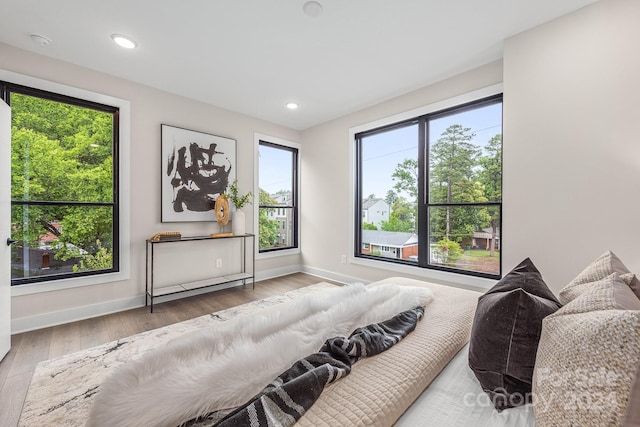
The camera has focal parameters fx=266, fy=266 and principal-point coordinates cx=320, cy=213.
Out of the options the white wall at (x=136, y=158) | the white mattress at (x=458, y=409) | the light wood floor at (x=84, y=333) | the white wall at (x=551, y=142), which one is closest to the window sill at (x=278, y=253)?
the light wood floor at (x=84, y=333)

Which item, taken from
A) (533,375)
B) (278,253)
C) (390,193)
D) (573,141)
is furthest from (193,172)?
(573,141)

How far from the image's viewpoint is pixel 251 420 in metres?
0.66

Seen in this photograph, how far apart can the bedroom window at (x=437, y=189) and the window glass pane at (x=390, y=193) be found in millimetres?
13

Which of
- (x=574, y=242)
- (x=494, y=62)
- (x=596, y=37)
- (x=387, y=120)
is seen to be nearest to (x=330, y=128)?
(x=387, y=120)

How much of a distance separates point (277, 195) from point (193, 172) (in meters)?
1.45

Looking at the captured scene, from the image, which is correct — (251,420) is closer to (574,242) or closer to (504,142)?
(574,242)

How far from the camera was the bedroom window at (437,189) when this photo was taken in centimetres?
277

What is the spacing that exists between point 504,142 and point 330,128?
2.56m

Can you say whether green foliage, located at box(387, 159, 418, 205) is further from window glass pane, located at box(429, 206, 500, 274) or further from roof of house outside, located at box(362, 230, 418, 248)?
roof of house outside, located at box(362, 230, 418, 248)

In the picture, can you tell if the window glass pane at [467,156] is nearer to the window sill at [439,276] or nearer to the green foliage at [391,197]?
the green foliage at [391,197]

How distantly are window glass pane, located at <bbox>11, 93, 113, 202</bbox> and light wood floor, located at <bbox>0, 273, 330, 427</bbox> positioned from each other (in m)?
1.27

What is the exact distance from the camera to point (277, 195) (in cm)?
456

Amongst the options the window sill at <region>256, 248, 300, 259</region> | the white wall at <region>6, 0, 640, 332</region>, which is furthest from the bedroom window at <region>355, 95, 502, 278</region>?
the window sill at <region>256, 248, 300, 259</region>

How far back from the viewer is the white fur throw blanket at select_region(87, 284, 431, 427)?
68 cm
